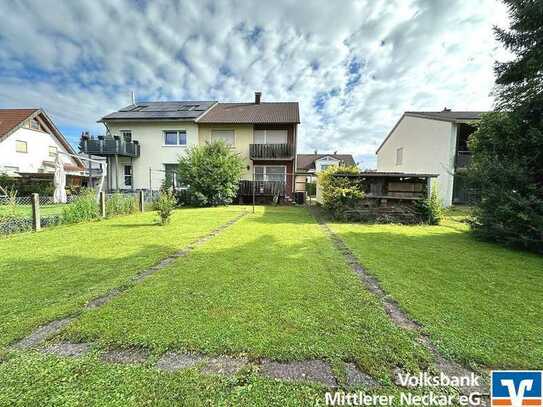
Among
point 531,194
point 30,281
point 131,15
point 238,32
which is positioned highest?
point 238,32

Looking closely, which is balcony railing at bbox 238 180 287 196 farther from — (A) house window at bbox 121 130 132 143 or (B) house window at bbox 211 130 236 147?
(A) house window at bbox 121 130 132 143

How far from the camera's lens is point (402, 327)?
2.58 m

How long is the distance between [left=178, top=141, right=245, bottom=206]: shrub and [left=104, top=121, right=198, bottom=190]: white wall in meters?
4.41

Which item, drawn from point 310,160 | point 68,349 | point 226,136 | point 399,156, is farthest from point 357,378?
point 310,160

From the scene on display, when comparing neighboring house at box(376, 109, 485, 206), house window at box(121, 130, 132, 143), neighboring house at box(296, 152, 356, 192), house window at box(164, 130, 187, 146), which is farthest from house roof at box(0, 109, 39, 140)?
neighboring house at box(376, 109, 485, 206)

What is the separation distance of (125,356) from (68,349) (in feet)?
1.94

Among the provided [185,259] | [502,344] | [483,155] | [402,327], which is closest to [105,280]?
[185,259]

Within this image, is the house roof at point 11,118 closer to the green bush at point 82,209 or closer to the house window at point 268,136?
the green bush at point 82,209

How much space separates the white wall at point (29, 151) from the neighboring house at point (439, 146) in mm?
25757

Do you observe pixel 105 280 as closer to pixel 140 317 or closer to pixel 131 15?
pixel 140 317

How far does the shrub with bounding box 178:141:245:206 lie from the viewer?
1455 centimetres

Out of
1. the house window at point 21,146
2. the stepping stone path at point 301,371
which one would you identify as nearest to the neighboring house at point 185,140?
the house window at point 21,146

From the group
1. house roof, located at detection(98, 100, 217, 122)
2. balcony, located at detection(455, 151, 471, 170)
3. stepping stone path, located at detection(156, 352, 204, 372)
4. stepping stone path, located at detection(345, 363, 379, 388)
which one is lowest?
stepping stone path, located at detection(156, 352, 204, 372)

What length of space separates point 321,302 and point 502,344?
1.74 meters
